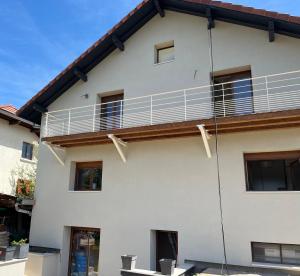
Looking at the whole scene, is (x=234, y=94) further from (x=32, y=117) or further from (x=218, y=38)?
(x=32, y=117)

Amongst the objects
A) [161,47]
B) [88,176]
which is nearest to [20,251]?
[88,176]

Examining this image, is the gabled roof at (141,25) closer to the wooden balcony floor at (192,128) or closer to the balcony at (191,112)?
the balcony at (191,112)

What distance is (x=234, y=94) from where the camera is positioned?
10.1 metres

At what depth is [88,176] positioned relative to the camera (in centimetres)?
1223

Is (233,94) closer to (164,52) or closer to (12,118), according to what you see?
(164,52)

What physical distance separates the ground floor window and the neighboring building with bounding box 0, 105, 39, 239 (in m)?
3.56

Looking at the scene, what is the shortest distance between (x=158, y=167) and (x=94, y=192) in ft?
9.34

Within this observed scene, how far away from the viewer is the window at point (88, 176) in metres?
11.9

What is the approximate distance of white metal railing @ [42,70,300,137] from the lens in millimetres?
9180

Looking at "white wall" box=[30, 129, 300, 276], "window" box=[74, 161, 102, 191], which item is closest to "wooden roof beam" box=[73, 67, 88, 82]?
"white wall" box=[30, 129, 300, 276]

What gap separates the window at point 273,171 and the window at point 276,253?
5.24ft

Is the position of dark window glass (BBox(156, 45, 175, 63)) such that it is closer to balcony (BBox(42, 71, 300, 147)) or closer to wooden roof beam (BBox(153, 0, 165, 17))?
wooden roof beam (BBox(153, 0, 165, 17))

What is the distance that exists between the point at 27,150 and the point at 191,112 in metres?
11.7

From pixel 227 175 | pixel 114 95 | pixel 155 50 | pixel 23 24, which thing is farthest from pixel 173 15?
pixel 227 175
